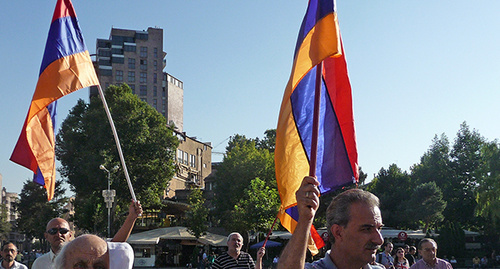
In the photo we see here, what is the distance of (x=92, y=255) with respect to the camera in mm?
3186

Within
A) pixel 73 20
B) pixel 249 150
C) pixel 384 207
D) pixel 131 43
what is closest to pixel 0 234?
pixel 131 43

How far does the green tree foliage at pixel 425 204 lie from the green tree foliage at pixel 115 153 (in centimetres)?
2631

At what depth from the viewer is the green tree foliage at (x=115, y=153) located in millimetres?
47906

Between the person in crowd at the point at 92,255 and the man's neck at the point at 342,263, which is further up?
the person in crowd at the point at 92,255

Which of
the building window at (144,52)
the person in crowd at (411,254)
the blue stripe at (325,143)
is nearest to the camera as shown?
the blue stripe at (325,143)

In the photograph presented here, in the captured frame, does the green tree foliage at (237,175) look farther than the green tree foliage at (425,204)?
No

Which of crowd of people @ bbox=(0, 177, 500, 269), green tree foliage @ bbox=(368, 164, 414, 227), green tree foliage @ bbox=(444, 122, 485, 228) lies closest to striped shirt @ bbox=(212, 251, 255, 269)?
crowd of people @ bbox=(0, 177, 500, 269)

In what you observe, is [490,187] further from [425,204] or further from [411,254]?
[411,254]

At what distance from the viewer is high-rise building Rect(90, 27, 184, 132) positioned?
95.7 m

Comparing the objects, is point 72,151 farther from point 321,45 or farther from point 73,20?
point 321,45

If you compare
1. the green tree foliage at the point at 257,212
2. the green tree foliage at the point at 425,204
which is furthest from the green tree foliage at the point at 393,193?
the green tree foliage at the point at 257,212

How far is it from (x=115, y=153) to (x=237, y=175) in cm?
1437

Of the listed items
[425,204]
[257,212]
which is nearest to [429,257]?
[257,212]

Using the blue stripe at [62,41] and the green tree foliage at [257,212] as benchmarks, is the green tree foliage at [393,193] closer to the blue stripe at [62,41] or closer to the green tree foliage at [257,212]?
the green tree foliage at [257,212]
